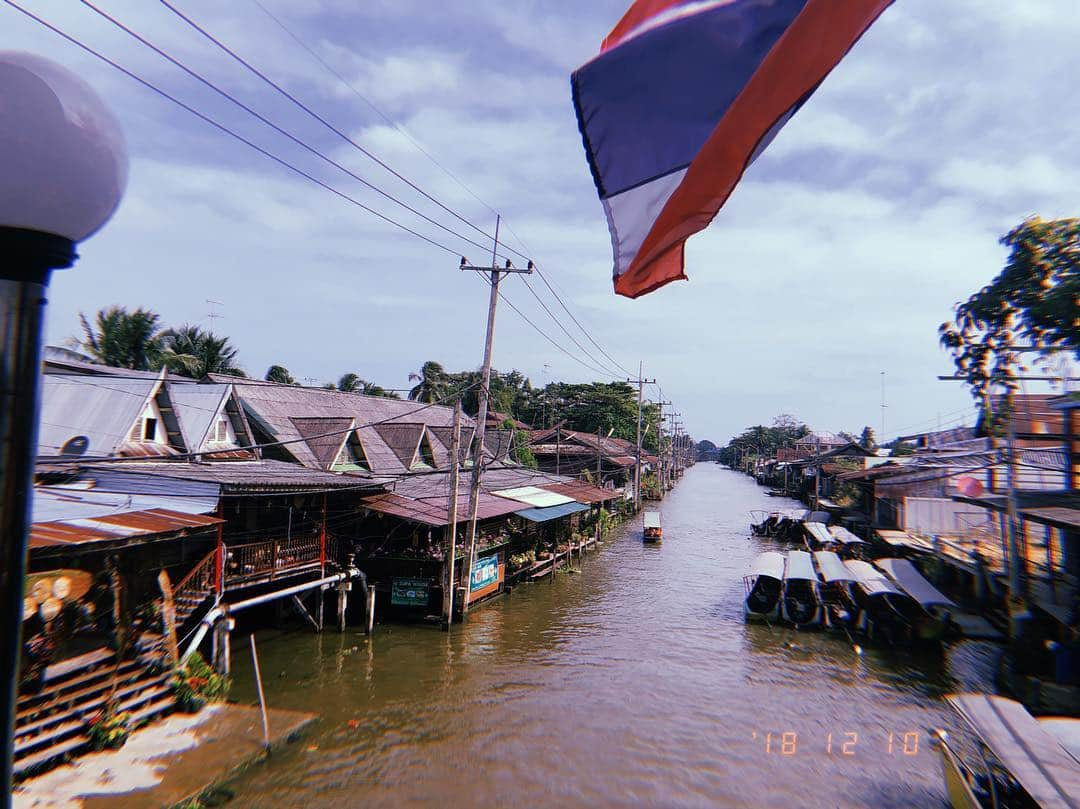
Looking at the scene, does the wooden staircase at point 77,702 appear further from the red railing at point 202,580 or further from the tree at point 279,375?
the tree at point 279,375

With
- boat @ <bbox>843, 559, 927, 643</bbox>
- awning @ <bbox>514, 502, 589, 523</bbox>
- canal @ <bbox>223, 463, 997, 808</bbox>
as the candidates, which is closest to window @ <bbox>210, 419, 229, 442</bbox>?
canal @ <bbox>223, 463, 997, 808</bbox>

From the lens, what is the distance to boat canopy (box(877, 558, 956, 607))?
19.4 m

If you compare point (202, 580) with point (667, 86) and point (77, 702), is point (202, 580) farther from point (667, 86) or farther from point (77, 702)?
point (667, 86)

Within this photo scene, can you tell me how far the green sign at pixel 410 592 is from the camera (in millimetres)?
20250

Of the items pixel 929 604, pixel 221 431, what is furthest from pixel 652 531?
pixel 221 431

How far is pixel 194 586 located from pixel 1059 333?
20.1 meters

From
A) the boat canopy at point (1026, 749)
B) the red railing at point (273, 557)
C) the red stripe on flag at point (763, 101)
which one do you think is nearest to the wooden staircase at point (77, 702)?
the red railing at point (273, 557)

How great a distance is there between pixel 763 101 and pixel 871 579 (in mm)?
21355

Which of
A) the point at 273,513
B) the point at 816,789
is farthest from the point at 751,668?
the point at 273,513

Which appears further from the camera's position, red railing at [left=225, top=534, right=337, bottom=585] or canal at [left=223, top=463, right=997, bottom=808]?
red railing at [left=225, top=534, right=337, bottom=585]

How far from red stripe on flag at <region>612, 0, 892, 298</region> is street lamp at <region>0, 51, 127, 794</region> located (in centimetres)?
291

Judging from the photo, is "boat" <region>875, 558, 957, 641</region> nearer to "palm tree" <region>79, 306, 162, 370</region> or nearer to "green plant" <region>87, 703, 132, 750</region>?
"green plant" <region>87, 703, 132, 750</region>

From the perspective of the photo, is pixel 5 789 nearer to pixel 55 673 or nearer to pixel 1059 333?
pixel 55 673

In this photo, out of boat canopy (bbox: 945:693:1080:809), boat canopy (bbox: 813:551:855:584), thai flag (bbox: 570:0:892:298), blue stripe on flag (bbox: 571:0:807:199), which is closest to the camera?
thai flag (bbox: 570:0:892:298)
